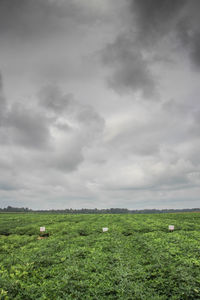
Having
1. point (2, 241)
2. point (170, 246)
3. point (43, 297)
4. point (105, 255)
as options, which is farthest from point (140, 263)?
point (2, 241)

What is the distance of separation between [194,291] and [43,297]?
25.7 feet

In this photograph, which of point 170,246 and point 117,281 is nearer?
point 117,281

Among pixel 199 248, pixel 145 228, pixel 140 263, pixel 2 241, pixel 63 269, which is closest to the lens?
pixel 63 269

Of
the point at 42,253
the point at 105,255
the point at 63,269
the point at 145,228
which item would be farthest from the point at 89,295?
the point at 145,228

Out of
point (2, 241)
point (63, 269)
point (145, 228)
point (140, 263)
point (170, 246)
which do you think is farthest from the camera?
point (145, 228)

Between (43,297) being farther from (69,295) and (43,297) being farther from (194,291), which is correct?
(194,291)

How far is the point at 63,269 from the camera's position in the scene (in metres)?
12.3

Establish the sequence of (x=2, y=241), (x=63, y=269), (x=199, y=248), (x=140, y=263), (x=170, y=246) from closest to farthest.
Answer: (x=63, y=269) → (x=140, y=263) → (x=199, y=248) → (x=170, y=246) → (x=2, y=241)

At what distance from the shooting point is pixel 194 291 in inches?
353

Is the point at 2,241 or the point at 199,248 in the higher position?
the point at 199,248

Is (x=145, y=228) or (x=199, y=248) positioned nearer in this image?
(x=199, y=248)

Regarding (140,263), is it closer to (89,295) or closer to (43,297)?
(89,295)

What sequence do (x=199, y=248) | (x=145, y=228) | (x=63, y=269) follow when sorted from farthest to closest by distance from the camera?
(x=145, y=228) → (x=199, y=248) → (x=63, y=269)

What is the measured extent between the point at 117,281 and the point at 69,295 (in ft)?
10.1
